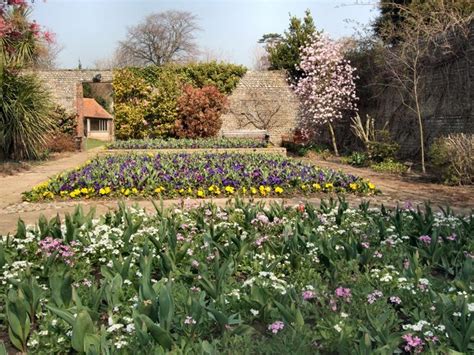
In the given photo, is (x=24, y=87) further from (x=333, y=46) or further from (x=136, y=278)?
(x=136, y=278)

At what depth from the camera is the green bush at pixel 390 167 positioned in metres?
10.6

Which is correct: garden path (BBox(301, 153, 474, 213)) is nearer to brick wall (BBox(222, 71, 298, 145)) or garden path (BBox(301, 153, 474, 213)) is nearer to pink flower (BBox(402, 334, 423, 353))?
pink flower (BBox(402, 334, 423, 353))

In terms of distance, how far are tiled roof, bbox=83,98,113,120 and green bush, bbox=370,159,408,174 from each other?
102 ft

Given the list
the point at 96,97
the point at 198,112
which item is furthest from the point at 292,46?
the point at 96,97

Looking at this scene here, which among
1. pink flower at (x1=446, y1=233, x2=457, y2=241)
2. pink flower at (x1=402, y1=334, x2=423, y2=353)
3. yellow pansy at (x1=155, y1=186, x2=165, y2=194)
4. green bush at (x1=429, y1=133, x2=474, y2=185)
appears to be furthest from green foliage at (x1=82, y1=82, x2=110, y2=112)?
pink flower at (x1=402, y1=334, x2=423, y2=353)

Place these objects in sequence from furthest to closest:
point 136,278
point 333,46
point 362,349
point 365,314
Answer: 1. point 333,46
2. point 136,278
3. point 365,314
4. point 362,349

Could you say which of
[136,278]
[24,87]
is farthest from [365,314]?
[24,87]

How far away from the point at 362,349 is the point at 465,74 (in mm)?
10075

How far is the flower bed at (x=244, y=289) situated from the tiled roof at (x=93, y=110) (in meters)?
36.8

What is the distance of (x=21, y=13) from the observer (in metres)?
13.0

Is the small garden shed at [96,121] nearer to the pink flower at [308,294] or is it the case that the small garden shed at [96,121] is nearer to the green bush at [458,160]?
the green bush at [458,160]

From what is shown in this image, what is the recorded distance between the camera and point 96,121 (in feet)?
136

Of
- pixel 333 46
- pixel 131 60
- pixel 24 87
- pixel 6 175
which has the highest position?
pixel 131 60

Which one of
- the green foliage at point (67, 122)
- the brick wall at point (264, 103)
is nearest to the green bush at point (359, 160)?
the brick wall at point (264, 103)
